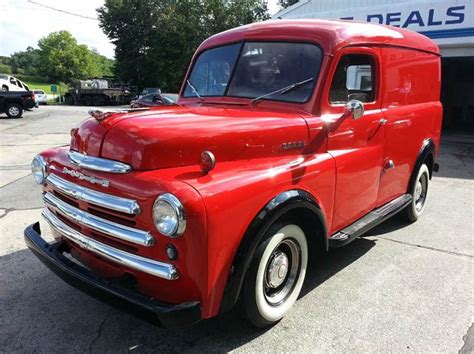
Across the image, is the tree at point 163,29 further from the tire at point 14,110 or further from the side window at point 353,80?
the side window at point 353,80

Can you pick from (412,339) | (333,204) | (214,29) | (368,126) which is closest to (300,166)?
(333,204)

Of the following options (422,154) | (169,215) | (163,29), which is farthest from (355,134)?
(163,29)

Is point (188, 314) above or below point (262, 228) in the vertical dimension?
below

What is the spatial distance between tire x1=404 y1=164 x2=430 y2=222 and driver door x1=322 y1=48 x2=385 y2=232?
1217mm

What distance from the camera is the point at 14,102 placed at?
66.2ft

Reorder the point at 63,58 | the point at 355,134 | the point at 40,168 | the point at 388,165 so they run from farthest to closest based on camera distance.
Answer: the point at 63,58
the point at 388,165
the point at 355,134
the point at 40,168

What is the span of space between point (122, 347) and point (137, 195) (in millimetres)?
1139

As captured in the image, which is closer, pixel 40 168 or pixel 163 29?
pixel 40 168

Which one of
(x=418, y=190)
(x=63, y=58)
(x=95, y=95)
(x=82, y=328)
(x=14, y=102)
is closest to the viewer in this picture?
(x=82, y=328)

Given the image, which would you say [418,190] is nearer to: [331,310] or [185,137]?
[331,310]

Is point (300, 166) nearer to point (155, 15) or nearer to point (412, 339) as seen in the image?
point (412, 339)

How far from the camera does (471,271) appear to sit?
12.9 feet

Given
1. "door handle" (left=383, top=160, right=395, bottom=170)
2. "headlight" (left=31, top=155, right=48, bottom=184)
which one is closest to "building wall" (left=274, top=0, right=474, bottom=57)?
"door handle" (left=383, top=160, right=395, bottom=170)

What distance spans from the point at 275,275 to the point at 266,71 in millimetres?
1694
